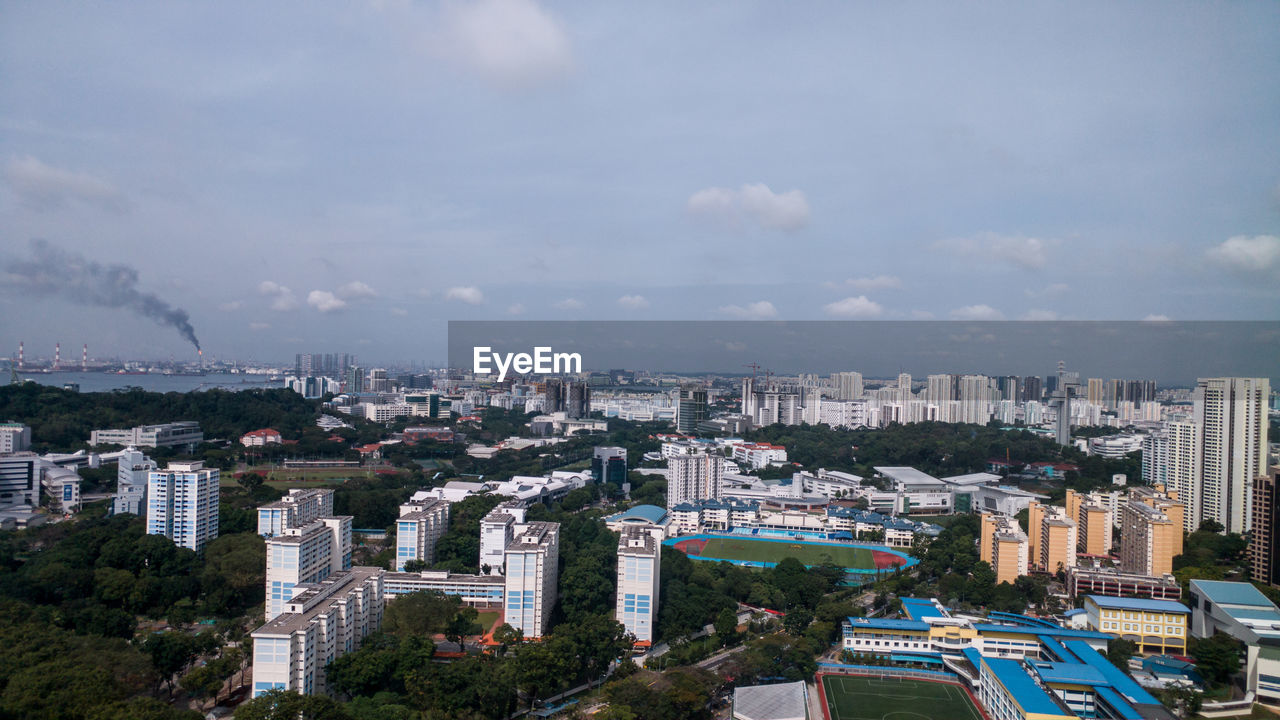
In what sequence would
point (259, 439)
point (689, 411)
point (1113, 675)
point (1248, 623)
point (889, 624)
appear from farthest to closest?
1. point (689, 411)
2. point (259, 439)
3. point (889, 624)
4. point (1248, 623)
5. point (1113, 675)

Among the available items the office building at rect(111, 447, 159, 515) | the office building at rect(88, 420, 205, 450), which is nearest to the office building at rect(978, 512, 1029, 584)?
the office building at rect(111, 447, 159, 515)

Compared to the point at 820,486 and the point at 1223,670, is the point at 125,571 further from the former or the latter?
the point at 820,486

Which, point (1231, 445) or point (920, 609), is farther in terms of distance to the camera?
point (1231, 445)

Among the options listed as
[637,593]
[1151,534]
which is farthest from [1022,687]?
[1151,534]

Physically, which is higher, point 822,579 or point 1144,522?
point 1144,522

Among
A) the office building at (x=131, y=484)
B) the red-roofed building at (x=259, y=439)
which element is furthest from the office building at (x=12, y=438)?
the red-roofed building at (x=259, y=439)

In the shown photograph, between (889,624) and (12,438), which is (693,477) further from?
(12,438)

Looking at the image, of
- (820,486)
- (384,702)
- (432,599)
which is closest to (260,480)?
(432,599)
